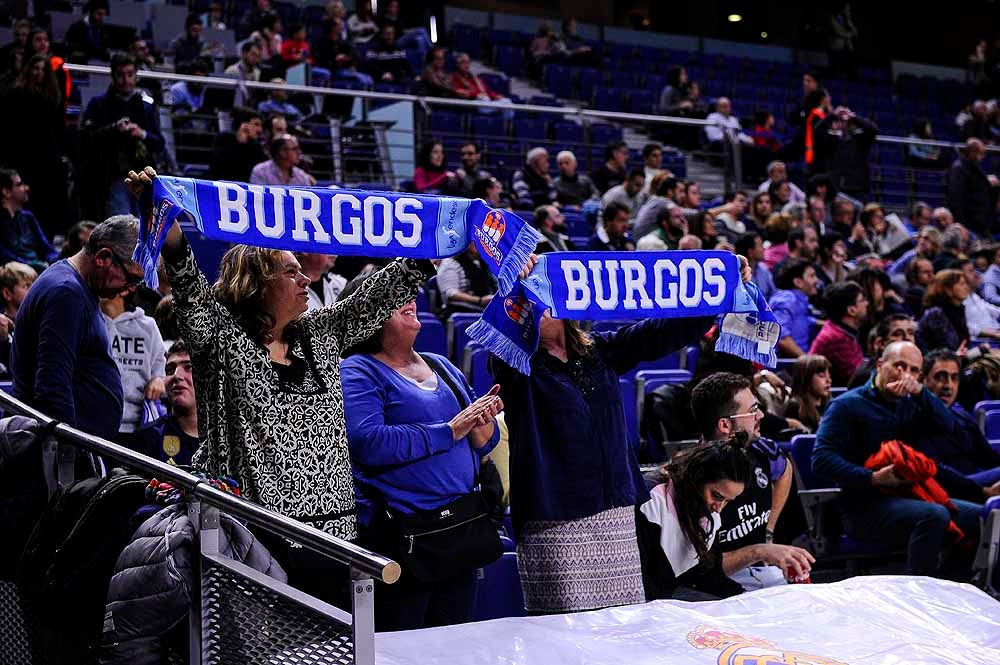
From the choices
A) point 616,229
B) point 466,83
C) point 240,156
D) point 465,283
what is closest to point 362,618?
point 465,283

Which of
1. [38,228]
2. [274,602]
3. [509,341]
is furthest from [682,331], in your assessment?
[38,228]

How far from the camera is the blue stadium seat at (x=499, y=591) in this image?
3801 mm

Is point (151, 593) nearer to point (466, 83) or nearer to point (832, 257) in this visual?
point (832, 257)

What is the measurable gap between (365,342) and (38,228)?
146 inches

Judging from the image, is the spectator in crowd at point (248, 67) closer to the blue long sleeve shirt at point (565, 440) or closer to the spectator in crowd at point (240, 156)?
the spectator in crowd at point (240, 156)

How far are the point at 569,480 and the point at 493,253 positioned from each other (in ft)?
2.18

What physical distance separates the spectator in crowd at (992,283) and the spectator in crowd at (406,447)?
748 centimetres

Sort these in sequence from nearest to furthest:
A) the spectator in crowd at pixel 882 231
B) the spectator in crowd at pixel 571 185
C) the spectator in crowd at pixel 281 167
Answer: the spectator in crowd at pixel 281 167 < the spectator in crowd at pixel 571 185 < the spectator in crowd at pixel 882 231

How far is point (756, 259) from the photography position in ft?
27.1

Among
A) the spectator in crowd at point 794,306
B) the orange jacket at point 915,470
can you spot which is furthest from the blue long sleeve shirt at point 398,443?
the spectator in crowd at point 794,306

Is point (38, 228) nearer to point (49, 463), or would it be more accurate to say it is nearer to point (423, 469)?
point (49, 463)

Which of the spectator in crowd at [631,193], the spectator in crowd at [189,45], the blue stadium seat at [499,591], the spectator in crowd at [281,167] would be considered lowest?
the blue stadium seat at [499,591]

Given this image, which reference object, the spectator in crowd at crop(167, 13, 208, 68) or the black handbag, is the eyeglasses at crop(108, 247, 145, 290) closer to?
the black handbag

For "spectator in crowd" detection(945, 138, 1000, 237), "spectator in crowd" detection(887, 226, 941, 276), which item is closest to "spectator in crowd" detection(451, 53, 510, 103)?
"spectator in crowd" detection(887, 226, 941, 276)
